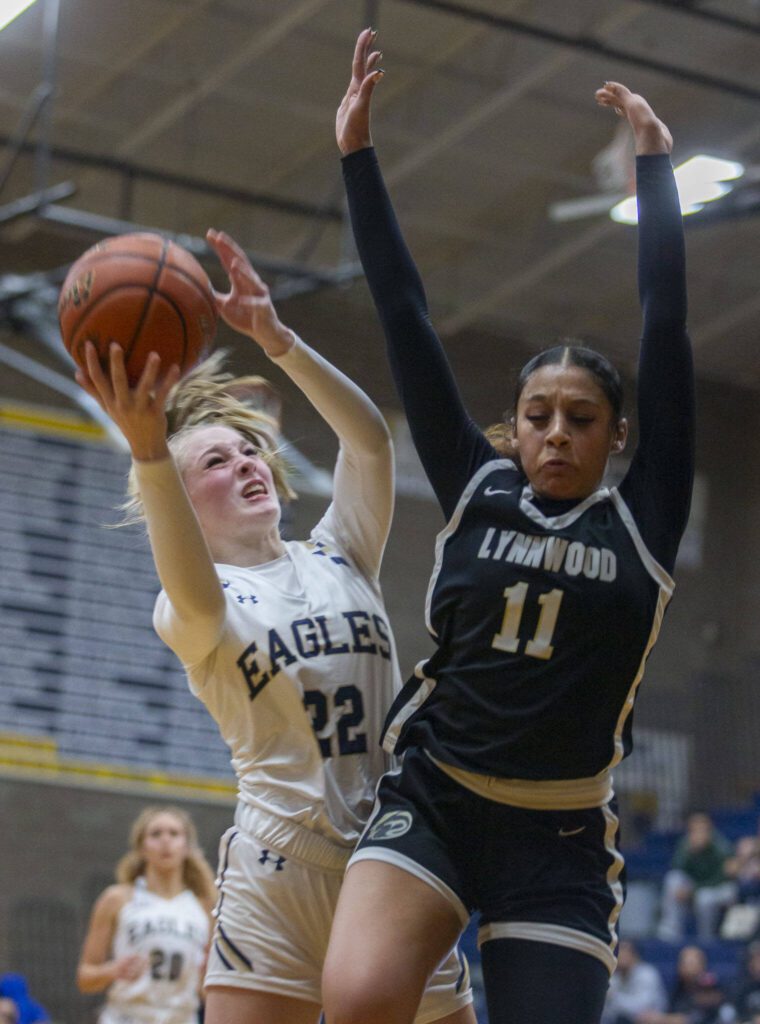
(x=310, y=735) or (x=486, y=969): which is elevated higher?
(x=310, y=735)

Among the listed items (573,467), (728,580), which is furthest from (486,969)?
(728,580)

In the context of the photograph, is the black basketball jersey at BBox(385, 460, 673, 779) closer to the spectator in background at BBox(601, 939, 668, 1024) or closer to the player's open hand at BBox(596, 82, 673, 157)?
the player's open hand at BBox(596, 82, 673, 157)

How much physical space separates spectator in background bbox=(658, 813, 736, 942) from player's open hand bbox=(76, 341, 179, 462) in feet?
35.1

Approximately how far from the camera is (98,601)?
Result: 1334 cm

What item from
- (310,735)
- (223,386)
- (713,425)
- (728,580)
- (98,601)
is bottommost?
(310,735)

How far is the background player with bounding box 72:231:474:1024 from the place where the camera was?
10.4 feet

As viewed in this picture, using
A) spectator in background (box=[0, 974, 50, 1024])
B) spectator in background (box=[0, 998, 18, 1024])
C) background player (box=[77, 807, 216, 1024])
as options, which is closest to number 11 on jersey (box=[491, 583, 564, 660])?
background player (box=[77, 807, 216, 1024])

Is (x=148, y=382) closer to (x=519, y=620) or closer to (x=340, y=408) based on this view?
(x=340, y=408)

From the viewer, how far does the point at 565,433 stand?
3076 mm

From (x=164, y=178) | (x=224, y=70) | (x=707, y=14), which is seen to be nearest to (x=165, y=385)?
(x=707, y=14)

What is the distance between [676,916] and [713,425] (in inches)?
260

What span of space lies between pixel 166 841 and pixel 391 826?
5.28 m

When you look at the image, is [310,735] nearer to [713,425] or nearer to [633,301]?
[633,301]

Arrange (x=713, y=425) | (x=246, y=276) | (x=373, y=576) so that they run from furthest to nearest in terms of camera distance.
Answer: (x=713, y=425) < (x=373, y=576) < (x=246, y=276)
